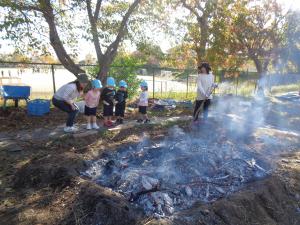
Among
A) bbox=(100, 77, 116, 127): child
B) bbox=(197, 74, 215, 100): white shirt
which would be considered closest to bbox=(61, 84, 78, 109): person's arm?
bbox=(100, 77, 116, 127): child

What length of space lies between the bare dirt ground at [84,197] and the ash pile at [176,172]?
191 millimetres

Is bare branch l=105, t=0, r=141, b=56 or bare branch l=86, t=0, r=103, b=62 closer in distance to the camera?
bare branch l=86, t=0, r=103, b=62

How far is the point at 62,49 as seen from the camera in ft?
30.5

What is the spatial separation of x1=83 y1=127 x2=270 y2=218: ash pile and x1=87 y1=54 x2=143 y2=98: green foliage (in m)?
6.26

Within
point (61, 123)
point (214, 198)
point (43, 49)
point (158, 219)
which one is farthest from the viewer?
point (43, 49)

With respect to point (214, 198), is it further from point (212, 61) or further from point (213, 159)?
point (212, 61)

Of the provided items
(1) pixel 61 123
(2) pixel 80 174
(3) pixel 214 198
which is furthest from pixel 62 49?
(3) pixel 214 198

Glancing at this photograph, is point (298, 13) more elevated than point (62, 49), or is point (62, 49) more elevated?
point (298, 13)

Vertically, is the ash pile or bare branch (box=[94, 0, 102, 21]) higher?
bare branch (box=[94, 0, 102, 21])

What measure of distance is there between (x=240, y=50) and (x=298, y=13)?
417 cm

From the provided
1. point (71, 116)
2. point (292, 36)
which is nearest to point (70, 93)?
point (71, 116)

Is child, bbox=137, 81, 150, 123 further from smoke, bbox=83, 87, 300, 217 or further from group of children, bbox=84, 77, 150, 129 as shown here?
smoke, bbox=83, 87, 300, 217

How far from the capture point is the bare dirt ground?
332 cm

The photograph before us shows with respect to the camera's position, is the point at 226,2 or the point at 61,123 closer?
the point at 61,123
